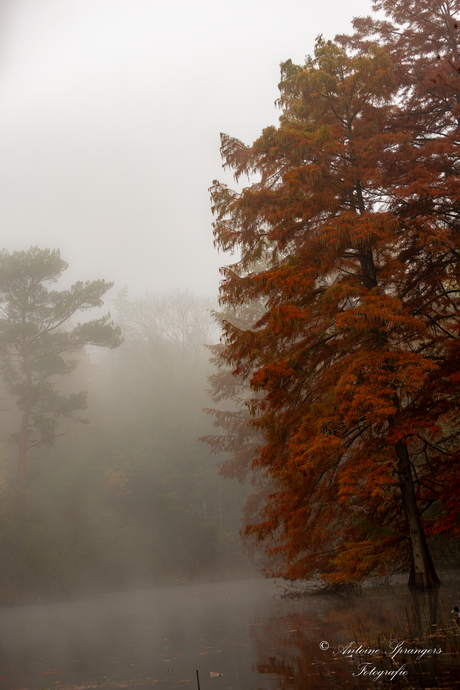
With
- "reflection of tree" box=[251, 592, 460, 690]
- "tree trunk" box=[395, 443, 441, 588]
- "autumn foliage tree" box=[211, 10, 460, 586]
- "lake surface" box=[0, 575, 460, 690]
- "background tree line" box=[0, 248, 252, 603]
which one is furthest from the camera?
"background tree line" box=[0, 248, 252, 603]

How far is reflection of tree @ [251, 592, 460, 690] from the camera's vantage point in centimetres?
449

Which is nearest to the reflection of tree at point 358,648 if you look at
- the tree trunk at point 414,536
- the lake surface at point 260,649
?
the lake surface at point 260,649

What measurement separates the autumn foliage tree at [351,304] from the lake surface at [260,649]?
3.91 ft

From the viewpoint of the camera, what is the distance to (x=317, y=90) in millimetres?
10023

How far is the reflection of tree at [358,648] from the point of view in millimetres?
4488

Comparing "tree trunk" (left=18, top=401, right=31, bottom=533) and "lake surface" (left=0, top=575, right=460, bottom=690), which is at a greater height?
"tree trunk" (left=18, top=401, right=31, bottom=533)

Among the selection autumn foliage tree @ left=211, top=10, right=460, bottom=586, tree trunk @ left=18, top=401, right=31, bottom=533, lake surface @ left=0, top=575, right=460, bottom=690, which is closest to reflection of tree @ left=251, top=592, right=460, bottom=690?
lake surface @ left=0, top=575, right=460, bottom=690

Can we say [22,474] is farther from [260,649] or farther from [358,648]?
[358,648]

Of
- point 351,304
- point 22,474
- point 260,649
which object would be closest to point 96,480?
point 22,474

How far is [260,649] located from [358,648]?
1.99 m

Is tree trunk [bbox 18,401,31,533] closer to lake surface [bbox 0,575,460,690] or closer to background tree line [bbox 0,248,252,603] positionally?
background tree line [bbox 0,248,252,603]

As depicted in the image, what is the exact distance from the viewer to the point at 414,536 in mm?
8914

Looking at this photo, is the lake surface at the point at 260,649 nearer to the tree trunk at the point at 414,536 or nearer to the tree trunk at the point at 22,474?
the tree trunk at the point at 414,536

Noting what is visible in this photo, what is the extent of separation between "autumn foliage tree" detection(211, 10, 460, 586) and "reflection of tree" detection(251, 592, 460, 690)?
91 centimetres
